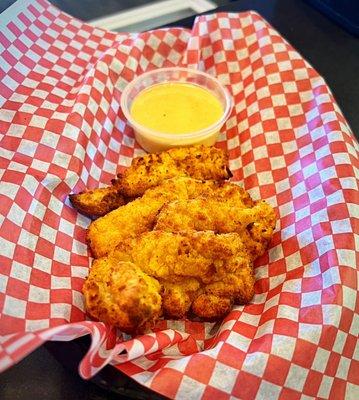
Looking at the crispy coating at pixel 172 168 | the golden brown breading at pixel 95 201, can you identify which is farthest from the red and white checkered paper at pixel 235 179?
the crispy coating at pixel 172 168

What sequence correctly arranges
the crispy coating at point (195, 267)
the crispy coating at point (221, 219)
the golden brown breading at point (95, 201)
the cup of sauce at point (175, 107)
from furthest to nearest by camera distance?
1. the cup of sauce at point (175, 107)
2. the golden brown breading at point (95, 201)
3. the crispy coating at point (221, 219)
4. the crispy coating at point (195, 267)

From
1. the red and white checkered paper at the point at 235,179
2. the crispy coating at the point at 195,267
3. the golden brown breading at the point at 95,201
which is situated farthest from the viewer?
the golden brown breading at the point at 95,201

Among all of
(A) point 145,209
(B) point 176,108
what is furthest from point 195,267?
(B) point 176,108

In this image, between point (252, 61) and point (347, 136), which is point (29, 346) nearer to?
point (347, 136)

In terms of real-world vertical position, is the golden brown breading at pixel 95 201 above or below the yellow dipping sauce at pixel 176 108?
below

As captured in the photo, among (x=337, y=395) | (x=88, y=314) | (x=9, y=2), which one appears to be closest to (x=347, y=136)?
(x=337, y=395)

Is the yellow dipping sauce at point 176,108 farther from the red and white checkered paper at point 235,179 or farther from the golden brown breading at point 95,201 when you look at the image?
the golden brown breading at point 95,201

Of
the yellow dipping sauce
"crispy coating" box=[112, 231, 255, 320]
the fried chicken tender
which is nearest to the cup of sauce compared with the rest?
the yellow dipping sauce

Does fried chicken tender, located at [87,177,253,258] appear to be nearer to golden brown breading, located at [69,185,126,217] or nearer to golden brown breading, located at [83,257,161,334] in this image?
golden brown breading, located at [69,185,126,217]
